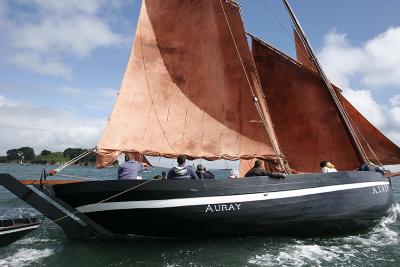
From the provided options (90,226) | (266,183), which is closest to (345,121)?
(266,183)

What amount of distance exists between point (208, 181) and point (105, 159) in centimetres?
388

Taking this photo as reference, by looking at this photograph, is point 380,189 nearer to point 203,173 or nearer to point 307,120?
point 307,120

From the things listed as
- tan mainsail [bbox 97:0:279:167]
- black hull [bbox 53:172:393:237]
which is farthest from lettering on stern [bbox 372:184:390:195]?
tan mainsail [bbox 97:0:279:167]

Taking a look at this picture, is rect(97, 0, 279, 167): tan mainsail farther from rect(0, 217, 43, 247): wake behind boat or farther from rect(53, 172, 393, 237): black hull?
rect(0, 217, 43, 247): wake behind boat

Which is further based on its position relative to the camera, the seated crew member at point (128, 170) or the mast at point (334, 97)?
the mast at point (334, 97)

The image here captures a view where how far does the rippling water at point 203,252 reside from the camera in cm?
970

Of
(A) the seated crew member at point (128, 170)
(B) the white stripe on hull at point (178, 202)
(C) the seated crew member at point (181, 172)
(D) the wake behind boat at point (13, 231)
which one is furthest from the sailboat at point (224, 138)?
(A) the seated crew member at point (128, 170)

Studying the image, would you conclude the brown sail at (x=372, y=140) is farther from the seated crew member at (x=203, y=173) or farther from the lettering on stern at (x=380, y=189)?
the seated crew member at (x=203, y=173)

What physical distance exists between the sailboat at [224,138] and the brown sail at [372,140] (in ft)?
0.16

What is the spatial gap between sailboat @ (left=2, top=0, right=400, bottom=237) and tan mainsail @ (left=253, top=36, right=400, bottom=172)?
5cm

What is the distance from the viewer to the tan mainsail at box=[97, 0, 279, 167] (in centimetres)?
1340

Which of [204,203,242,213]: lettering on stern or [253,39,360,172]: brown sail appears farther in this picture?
[253,39,360,172]: brown sail

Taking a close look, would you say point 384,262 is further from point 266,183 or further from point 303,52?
point 303,52

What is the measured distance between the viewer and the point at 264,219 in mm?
11438
